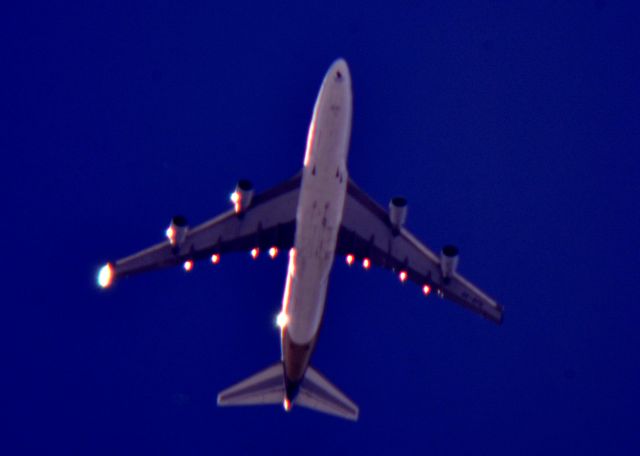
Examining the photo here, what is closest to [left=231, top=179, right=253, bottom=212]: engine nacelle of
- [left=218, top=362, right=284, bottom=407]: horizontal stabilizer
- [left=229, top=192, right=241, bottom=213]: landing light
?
[left=229, top=192, right=241, bottom=213]: landing light

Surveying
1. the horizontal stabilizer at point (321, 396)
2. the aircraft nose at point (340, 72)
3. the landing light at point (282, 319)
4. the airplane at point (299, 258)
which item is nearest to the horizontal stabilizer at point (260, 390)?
the airplane at point (299, 258)

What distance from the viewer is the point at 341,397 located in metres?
54.8

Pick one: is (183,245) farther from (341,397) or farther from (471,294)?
(471,294)

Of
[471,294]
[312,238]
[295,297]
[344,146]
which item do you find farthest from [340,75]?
[471,294]

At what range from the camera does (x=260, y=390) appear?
2144 inches

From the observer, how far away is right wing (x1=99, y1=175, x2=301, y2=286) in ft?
179

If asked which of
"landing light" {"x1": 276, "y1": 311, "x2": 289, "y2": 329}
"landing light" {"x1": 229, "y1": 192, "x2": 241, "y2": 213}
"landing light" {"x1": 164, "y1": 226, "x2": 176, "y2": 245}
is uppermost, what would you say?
"landing light" {"x1": 229, "y1": 192, "x2": 241, "y2": 213}

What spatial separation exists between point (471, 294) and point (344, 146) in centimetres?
1263

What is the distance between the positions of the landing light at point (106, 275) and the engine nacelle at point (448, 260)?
1861 centimetres

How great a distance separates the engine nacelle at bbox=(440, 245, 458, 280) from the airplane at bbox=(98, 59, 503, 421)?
0.19 feet

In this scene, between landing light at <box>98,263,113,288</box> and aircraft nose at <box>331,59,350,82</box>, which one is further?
landing light at <box>98,263,113,288</box>

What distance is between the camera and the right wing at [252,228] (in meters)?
54.5

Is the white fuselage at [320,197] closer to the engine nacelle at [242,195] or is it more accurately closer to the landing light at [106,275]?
the engine nacelle at [242,195]

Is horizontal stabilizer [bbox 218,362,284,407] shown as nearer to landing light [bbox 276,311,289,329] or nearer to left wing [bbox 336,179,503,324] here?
landing light [bbox 276,311,289,329]
